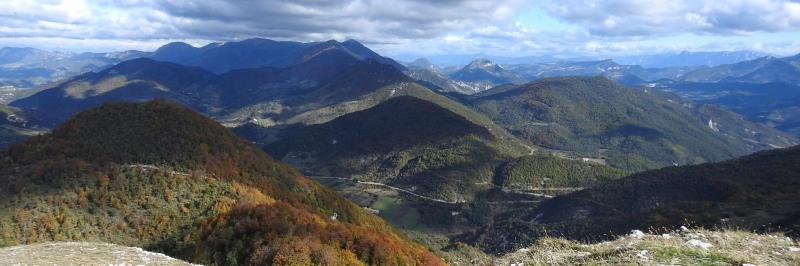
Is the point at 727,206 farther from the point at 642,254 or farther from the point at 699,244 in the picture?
the point at 642,254

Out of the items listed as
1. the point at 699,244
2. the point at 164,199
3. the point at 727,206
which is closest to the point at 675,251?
the point at 699,244

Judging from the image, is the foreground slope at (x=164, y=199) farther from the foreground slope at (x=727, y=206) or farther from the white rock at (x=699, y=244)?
the foreground slope at (x=727, y=206)

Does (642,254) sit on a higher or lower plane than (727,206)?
higher

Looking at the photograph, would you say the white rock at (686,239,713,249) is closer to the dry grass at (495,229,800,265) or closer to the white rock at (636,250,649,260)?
the dry grass at (495,229,800,265)

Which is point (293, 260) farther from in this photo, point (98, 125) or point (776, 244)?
point (98, 125)

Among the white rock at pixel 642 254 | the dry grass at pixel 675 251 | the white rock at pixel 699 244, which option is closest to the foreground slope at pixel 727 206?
the dry grass at pixel 675 251

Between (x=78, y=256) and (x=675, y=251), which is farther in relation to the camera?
(x=78, y=256)

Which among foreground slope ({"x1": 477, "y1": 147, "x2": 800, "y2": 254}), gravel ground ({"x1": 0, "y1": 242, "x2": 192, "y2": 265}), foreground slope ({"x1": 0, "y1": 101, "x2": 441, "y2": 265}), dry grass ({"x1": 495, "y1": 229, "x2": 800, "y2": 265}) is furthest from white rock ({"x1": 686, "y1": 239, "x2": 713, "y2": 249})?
foreground slope ({"x1": 477, "y1": 147, "x2": 800, "y2": 254})
